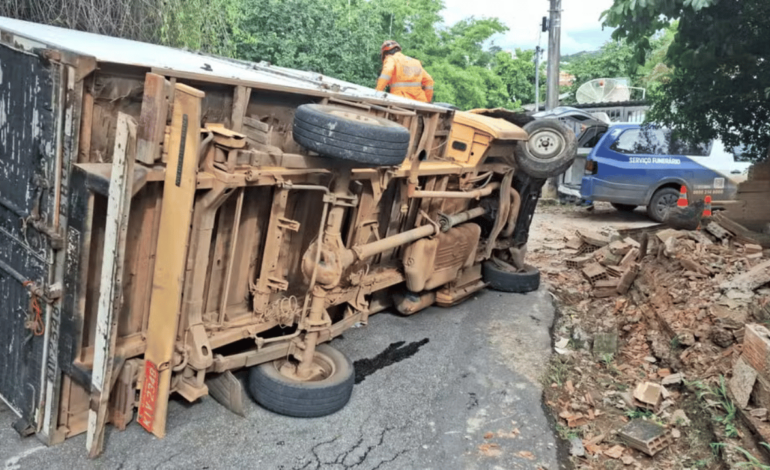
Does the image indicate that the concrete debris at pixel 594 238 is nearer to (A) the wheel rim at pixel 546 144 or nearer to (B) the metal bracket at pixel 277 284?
(A) the wheel rim at pixel 546 144

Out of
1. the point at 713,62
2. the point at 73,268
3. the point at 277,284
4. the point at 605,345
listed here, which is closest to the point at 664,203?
the point at 713,62

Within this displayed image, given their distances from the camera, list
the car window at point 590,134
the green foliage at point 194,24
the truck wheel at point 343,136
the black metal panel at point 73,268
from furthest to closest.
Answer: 1. the car window at point 590,134
2. the green foliage at point 194,24
3. the truck wheel at point 343,136
4. the black metal panel at point 73,268

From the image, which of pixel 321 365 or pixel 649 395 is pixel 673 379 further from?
pixel 321 365

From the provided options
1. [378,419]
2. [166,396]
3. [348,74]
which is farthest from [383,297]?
[348,74]

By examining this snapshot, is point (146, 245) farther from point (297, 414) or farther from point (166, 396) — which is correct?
point (297, 414)

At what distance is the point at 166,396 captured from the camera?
10.3 ft

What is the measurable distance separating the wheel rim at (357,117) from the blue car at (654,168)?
937 cm

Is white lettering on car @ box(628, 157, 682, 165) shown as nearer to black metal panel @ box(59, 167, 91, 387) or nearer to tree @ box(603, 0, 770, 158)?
tree @ box(603, 0, 770, 158)

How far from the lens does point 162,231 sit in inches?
121

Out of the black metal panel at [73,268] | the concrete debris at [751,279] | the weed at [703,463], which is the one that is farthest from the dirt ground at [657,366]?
the black metal panel at [73,268]

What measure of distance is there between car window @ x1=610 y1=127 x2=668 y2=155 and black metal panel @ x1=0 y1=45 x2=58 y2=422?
10.9m

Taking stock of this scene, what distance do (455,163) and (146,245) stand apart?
10.5ft

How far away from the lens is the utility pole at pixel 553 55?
1698cm

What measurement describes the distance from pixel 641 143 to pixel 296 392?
10.4 m
